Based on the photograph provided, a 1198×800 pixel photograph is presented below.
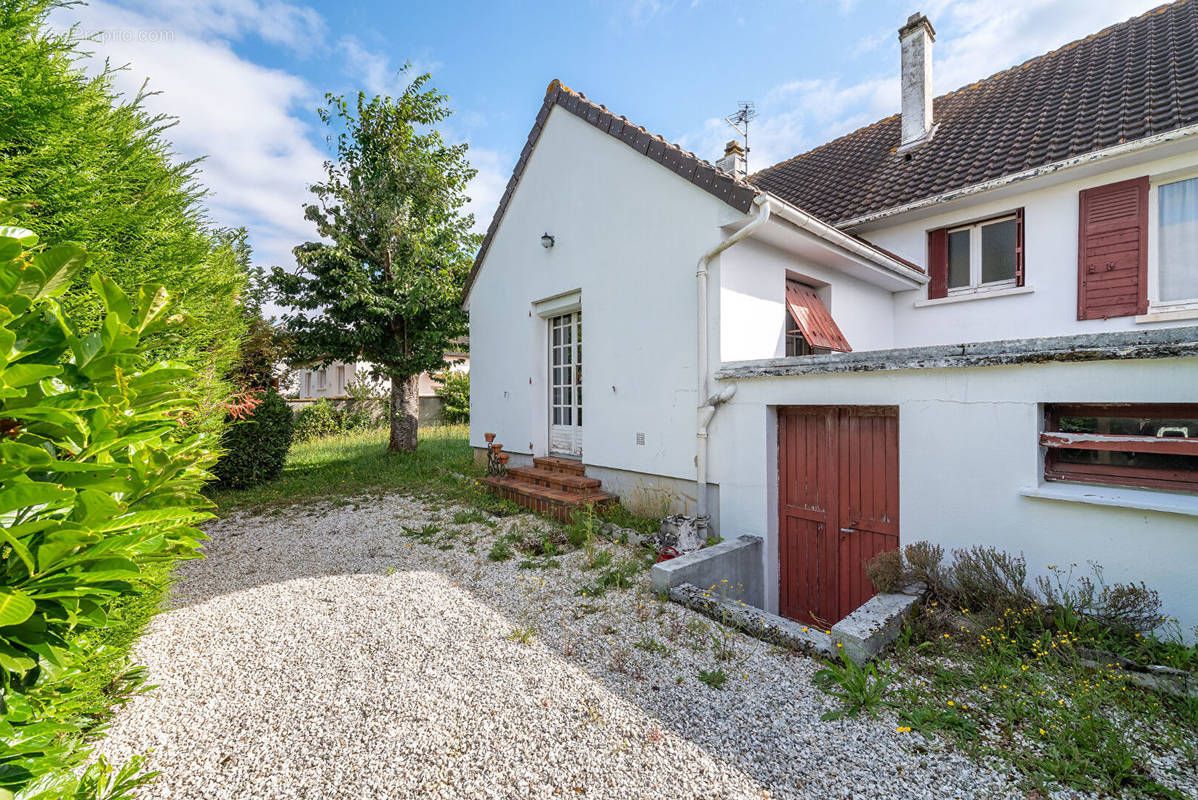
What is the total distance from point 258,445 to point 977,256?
44.4 feet

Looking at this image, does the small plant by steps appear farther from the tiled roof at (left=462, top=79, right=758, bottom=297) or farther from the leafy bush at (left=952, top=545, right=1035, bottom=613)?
the tiled roof at (left=462, top=79, right=758, bottom=297)

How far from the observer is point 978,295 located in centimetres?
790

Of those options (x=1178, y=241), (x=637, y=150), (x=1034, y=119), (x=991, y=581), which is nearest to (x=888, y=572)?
(x=991, y=581)

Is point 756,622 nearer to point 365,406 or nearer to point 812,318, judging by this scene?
point 812,318

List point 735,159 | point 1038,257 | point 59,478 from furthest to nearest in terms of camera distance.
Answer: point 735,159
point 1038,257
point 59,478

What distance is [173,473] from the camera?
1728mm

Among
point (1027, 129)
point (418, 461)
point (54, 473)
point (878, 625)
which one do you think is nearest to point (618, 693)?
point (878, 625)

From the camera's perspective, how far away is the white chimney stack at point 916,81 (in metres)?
9.12

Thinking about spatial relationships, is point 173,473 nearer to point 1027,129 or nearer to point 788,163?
point 1027,129

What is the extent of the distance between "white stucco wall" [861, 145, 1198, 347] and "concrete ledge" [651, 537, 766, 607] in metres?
5.83

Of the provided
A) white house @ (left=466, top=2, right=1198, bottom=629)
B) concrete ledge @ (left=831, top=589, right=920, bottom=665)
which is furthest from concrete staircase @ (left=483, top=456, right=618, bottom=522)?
concrete ledge @ (left=831, top=589, right=920, bottom=665)

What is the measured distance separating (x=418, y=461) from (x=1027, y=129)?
1331 centimetres

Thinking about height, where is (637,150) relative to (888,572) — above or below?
above

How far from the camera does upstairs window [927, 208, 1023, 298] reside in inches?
304
